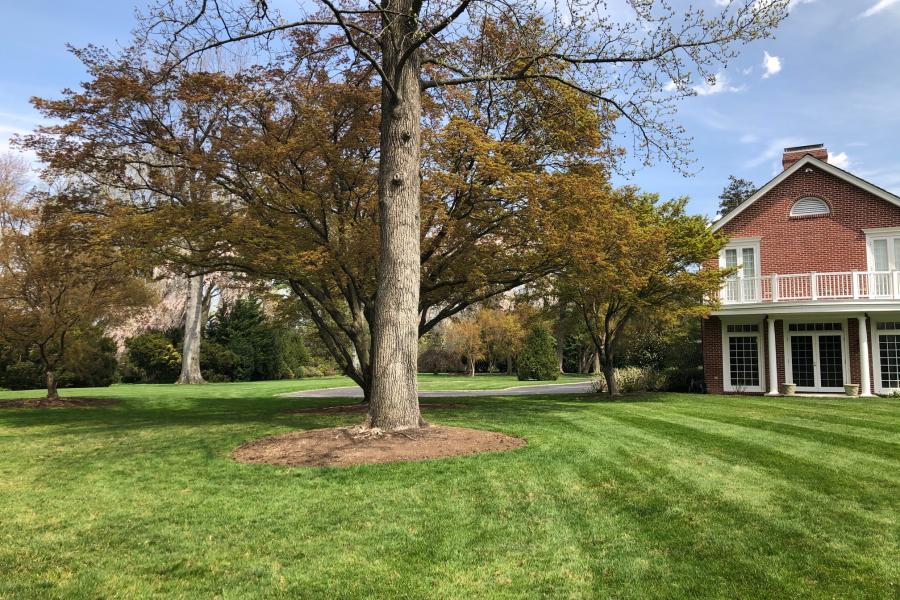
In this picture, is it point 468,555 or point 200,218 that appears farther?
point 200,218

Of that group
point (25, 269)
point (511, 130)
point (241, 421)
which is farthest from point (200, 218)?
point (25, 269)

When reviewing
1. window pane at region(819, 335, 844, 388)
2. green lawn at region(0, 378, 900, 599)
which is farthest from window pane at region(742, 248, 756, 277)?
green lawn at region(0, 378, 900, 599)

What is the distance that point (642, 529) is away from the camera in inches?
183

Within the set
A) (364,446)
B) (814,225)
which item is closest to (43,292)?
(364,446)

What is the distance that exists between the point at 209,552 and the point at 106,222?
982 cm

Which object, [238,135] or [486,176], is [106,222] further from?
[486,176]

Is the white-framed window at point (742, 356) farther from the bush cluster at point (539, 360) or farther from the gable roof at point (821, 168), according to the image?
the bush cluster at point (539, 360)

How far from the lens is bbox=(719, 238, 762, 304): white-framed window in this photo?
2005cm

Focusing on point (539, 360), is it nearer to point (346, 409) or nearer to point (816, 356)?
point (816, 356)

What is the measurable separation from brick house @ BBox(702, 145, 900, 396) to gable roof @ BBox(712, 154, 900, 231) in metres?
0.03

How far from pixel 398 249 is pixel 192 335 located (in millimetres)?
26324

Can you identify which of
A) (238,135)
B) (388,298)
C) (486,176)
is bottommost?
(388,298)

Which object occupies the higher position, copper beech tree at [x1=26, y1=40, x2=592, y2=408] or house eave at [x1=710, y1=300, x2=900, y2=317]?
copper beech tree at [x1=26, y1=40, x2=592, y2=408]

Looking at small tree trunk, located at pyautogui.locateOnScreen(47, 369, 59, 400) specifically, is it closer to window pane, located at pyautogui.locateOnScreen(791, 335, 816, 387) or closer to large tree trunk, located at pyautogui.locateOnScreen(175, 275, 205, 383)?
large tree trunk, located at pyautogui.locateOnScreen(175, 275, 205, 383)
